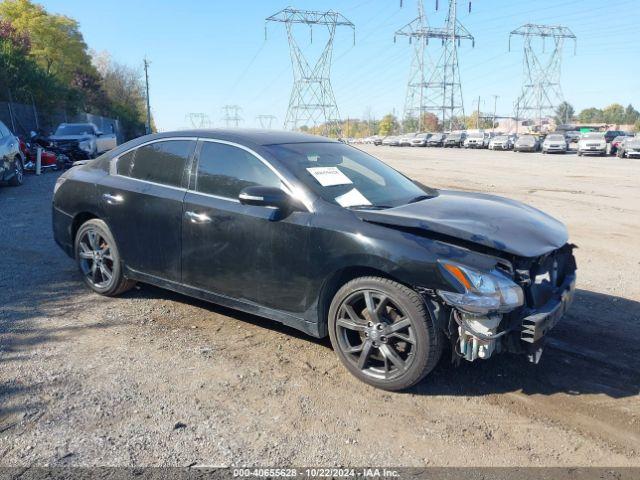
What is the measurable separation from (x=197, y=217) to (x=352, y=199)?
1256mm

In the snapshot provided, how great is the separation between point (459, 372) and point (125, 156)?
3.57 metres

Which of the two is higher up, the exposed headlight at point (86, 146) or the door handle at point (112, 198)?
the exposed headlight at point (86, 146)

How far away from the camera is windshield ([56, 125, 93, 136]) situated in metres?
22.0

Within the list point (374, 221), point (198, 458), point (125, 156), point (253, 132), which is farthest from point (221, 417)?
point (125, 156)

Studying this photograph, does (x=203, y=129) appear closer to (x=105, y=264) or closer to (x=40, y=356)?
(x=105, y=264)

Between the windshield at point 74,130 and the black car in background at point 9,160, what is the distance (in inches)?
337

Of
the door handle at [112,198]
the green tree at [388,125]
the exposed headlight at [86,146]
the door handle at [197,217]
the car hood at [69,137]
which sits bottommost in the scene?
the door handle at [197,217]

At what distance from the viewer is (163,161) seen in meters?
4.96

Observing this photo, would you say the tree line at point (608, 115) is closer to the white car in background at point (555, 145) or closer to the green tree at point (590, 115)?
the green tree at point (590, 115)

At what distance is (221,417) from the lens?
3.34 m

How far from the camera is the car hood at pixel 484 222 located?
354cm

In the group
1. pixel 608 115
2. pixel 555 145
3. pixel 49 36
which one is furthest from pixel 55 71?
pixel 608 115

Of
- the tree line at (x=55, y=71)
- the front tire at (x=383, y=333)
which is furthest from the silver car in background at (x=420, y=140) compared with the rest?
the front tire at (x=383, y=333)

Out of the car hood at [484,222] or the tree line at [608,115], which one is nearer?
the car hood at [484,222]
